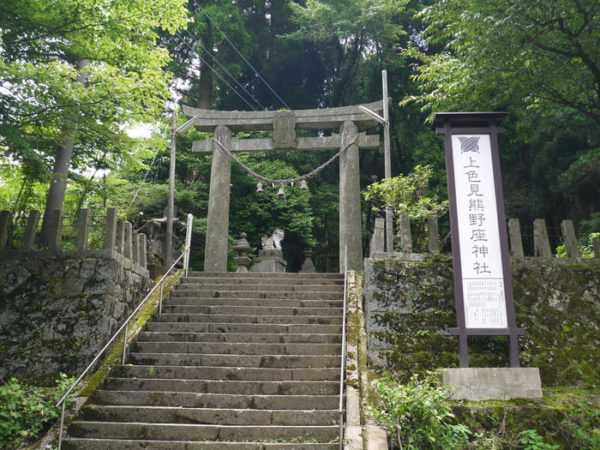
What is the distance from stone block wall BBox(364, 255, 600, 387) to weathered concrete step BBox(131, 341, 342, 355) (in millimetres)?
741

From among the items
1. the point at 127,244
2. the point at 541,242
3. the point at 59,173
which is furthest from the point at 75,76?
the point at 541,242

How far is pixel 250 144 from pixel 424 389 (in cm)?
948

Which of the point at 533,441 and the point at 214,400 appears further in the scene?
the point at 214,400

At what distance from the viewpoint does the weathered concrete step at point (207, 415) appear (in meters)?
5.56

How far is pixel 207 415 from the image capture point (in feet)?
18.7

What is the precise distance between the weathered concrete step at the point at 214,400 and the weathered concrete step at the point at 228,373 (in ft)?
1.55

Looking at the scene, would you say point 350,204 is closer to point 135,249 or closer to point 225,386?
point 135,249

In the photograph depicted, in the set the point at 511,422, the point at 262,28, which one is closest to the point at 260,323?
the point at 511,422

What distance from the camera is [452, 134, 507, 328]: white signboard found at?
6227 millimetres

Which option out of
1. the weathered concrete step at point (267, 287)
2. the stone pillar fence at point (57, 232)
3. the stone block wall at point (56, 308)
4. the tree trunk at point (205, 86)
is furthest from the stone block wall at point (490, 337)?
the tree trunk at point (205, 86)

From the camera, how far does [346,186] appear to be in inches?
496

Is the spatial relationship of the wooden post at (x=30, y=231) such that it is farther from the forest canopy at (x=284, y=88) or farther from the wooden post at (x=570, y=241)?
the wooden post at (x=570, y=241)

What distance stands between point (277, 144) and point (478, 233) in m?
7.57

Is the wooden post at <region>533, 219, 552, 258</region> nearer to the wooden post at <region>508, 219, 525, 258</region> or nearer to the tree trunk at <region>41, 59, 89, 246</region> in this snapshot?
the wooden post at <region>508, 219, 525, 258</region>
